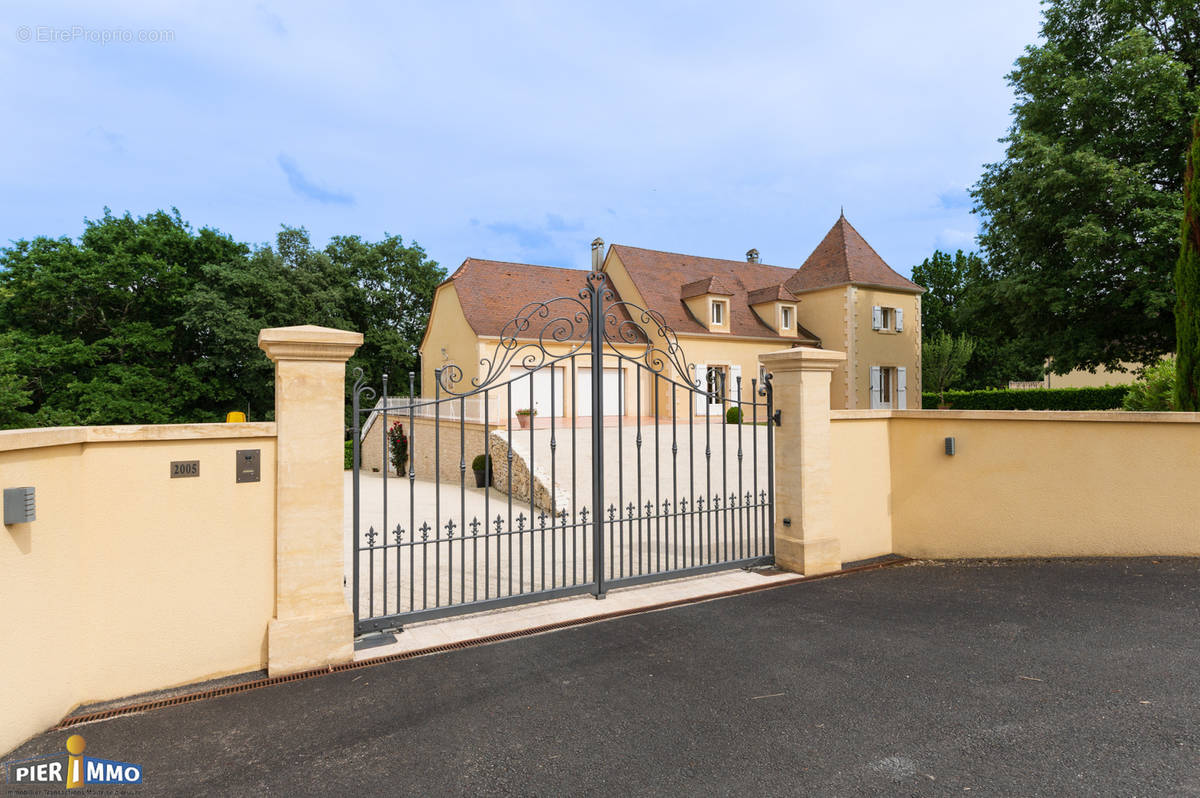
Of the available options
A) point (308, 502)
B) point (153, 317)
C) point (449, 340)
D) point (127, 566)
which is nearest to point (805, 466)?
point (308, 502)

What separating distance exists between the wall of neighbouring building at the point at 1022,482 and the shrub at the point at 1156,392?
3316mm

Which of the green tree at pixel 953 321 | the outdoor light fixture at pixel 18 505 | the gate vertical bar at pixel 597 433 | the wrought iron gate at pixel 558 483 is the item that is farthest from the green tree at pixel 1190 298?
the green tree at pixel 953 321

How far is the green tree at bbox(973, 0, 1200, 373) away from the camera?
14953mm

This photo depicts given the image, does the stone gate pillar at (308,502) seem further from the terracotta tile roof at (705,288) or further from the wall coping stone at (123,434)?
the terracotta tile roof at (705,288)

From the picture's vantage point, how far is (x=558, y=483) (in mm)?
12398

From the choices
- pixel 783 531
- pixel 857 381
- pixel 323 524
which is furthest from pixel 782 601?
pixel 857 381

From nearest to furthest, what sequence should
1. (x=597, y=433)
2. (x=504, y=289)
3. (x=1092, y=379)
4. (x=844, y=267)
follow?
1. (x=597, y=433)
2. (x=504, y=289)
3. (x=844, y=267)
4. (x=1092, y=379)

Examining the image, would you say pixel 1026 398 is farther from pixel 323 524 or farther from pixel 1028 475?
pixel 323 524

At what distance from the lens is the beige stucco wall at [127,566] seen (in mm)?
3086

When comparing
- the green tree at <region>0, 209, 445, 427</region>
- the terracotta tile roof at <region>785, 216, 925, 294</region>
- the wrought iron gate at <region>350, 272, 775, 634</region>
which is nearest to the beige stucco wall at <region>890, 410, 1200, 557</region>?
the wrought iron gate at <region>350, 272, 775, 634</region>

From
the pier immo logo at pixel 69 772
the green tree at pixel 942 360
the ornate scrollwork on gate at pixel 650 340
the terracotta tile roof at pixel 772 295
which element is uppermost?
the terracotta tile roof at pixel 772 295

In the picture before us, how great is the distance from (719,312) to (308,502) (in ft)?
69.0

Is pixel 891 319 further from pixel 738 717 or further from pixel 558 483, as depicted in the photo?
pixel 738 717

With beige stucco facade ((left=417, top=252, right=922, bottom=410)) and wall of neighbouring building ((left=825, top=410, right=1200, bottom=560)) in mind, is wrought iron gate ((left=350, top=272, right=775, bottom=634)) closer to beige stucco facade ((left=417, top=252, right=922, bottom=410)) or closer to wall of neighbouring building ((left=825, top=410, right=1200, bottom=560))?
beige stucco facade ((left=417, top=252, right=922, bottom=410))
